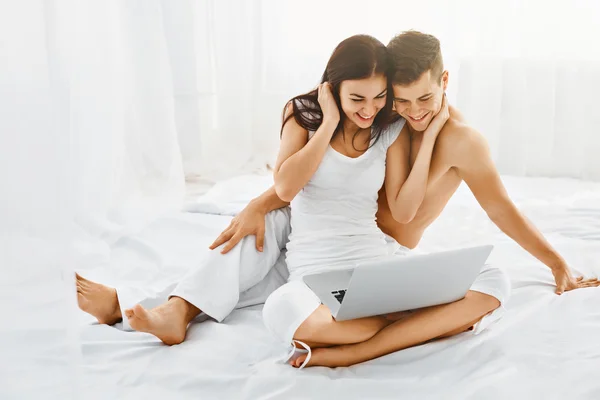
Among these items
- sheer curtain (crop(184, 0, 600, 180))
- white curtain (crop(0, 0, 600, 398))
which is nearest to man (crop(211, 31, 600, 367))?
white curtain (crop(0, 0, 600, 398))

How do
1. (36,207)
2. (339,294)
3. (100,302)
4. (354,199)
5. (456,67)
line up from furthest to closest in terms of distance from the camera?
(456,67), (354,199), (100,302), (339,294), (36,207)

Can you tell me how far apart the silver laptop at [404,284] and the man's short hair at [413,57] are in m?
0.40

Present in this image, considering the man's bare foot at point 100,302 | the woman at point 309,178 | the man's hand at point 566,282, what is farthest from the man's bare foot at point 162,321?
the man's hand at point 566,282

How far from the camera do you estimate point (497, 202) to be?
1.49 meters

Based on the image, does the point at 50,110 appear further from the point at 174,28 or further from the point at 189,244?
the point at 174,28

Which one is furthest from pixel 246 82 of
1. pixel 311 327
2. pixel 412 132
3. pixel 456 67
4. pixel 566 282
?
pixel 311 327

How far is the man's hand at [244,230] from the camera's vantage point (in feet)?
4.76

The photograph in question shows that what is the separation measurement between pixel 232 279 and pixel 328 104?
414 millimetres

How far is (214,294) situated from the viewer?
139cm

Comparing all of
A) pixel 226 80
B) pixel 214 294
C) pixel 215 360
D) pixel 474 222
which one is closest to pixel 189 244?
pixel 214 294

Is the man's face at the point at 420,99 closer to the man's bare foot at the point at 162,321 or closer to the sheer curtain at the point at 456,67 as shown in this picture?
the man's bare foot at the point at 162,321

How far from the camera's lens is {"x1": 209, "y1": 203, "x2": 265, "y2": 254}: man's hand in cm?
145

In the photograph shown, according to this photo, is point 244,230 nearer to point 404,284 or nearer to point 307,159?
point 307,159

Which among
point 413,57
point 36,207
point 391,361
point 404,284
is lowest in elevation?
point 391,361
